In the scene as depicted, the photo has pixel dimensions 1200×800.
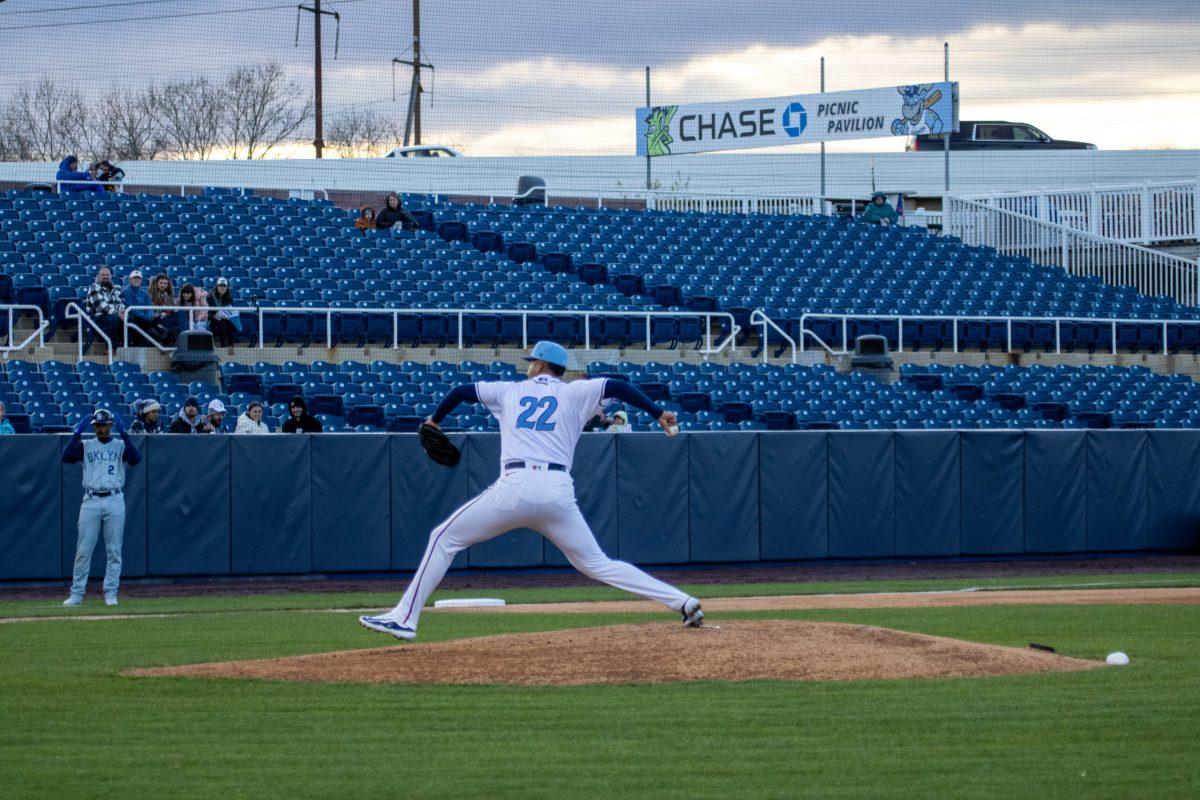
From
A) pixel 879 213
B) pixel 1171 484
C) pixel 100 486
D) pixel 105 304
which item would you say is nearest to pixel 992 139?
pixel 879 213

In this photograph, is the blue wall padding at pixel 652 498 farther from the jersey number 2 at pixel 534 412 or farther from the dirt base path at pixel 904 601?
the jersey number 2 at pixel 534 412

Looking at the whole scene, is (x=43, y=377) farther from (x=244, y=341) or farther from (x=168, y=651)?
(x=168, y=651)

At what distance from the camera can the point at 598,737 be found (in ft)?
23.2

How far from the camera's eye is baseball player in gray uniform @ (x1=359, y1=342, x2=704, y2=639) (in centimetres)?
914

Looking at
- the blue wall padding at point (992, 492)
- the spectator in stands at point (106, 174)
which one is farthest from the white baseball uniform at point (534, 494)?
the spectator in stands at point (106, 174)

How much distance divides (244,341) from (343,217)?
7019 mm

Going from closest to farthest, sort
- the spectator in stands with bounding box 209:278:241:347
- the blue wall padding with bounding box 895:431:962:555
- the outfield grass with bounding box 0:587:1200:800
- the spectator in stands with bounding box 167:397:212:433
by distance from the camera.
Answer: the outfield grass with bounding box 0:587:1200:800, the spectator in stands with bounding box 167:397:212:433, the blue wall padding with bounding box 895:431:962:555, the spectator in stands with bounding box 209:278:241:347

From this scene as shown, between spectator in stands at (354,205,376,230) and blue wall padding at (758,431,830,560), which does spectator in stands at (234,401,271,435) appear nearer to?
blue wall padding at (758,431,830,560)

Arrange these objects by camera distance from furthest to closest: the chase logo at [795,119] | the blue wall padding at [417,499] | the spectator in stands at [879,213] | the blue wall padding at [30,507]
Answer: the chase logo at [795,119]
the spectator in stands at [879,213]
the blue wall padding at [417,499]
the blue wall padding at [30,507]

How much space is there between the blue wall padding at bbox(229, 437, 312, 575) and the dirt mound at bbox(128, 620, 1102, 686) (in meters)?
9.16

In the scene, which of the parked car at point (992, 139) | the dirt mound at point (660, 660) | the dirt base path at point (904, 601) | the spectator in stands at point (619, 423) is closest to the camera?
the dirt mound at point (660, 660)

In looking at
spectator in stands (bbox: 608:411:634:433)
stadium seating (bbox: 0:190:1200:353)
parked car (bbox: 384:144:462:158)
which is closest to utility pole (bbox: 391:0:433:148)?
parked car (bbox: 384:144:462:158)

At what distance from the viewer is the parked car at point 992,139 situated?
4909 cm

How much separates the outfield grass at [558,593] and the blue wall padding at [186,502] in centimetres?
69
